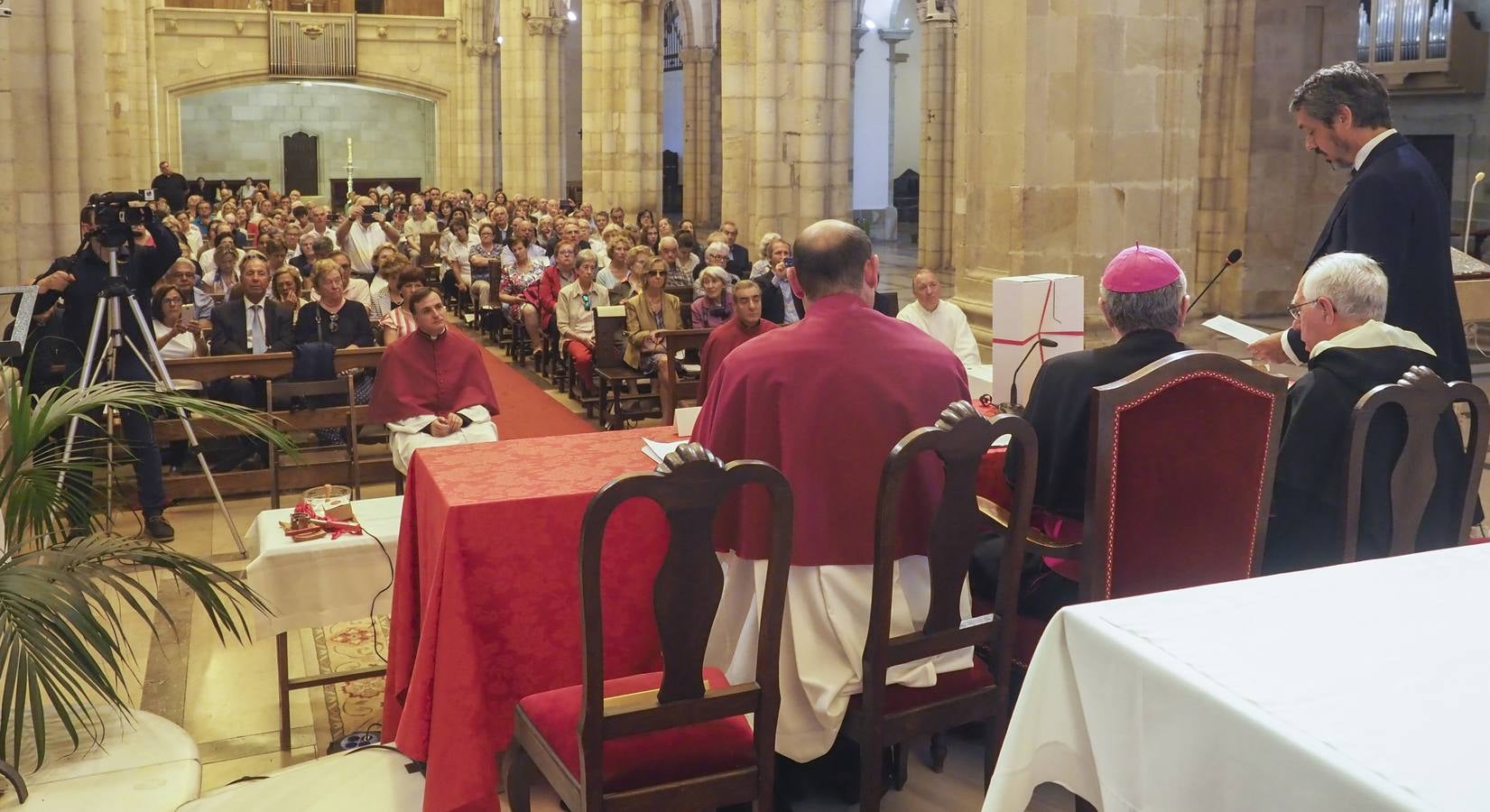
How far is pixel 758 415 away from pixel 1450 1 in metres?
15.8

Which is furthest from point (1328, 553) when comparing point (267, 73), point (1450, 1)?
point (267, 73)

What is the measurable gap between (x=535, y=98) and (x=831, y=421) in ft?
78.9

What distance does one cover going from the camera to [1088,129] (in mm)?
6996

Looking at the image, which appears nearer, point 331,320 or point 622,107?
point 331,320

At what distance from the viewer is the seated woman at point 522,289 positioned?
1199 centimetres

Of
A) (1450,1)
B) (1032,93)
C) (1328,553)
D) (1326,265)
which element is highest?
(1450,1)

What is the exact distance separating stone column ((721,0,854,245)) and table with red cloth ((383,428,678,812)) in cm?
1007

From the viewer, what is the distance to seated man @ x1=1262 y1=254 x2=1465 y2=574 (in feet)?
11.3

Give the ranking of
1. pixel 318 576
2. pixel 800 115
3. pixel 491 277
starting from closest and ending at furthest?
pixel 318 576 < pixel 800 115 < pixel 491 277

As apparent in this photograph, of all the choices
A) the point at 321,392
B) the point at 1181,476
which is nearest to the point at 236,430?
the point at 321,392

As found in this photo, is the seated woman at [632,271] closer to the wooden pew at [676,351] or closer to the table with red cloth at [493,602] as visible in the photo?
the wooden pew at [676,351]

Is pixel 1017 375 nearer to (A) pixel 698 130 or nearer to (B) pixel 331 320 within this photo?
(B) pixel 331 320

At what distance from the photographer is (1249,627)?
2109mm

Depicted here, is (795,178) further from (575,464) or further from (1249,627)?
(1249,627)
